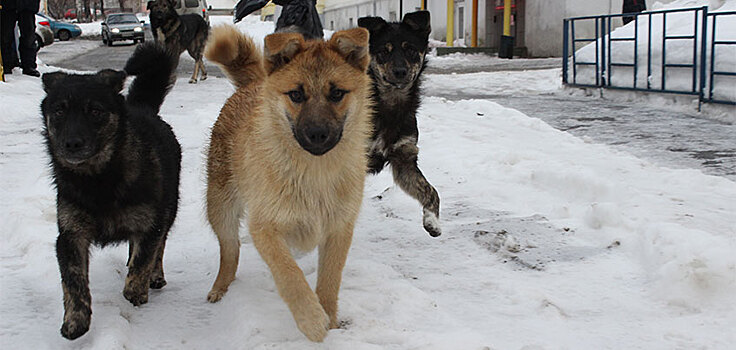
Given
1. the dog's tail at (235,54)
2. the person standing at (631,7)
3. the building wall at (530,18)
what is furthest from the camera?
the building wall at (530,18)

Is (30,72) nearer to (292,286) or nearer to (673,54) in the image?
(673,54)

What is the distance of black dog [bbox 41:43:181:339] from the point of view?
322 centimetres

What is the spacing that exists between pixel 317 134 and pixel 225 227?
3.73 ft

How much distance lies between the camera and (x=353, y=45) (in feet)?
11.1

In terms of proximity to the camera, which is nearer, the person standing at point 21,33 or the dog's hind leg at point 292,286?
the dog's hind leg at point 292,286

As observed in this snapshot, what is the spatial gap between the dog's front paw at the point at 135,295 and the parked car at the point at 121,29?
3239 centimetres

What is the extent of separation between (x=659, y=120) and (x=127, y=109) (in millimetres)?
8138

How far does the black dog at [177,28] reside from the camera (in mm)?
14211

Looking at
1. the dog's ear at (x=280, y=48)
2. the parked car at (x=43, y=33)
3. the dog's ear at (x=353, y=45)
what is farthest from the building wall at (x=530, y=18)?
the dog's ear at (x=280, y=48)

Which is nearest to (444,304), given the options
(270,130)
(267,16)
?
(270,130)

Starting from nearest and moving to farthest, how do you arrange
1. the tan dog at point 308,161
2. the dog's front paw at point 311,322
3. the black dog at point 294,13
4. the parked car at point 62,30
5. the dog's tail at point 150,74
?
the dog's front paw at point 311,322, the tan dog at point 308,161, the dog's tail at point 150,74, the black dog at point 294,13, the parked car at point 62,30

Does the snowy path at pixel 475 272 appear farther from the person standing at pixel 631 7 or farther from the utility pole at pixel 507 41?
the utility pole at pixel 507 41

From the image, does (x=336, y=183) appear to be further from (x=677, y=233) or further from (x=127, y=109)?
(x=677, y=233)

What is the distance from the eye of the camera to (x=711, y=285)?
346 centimetres
